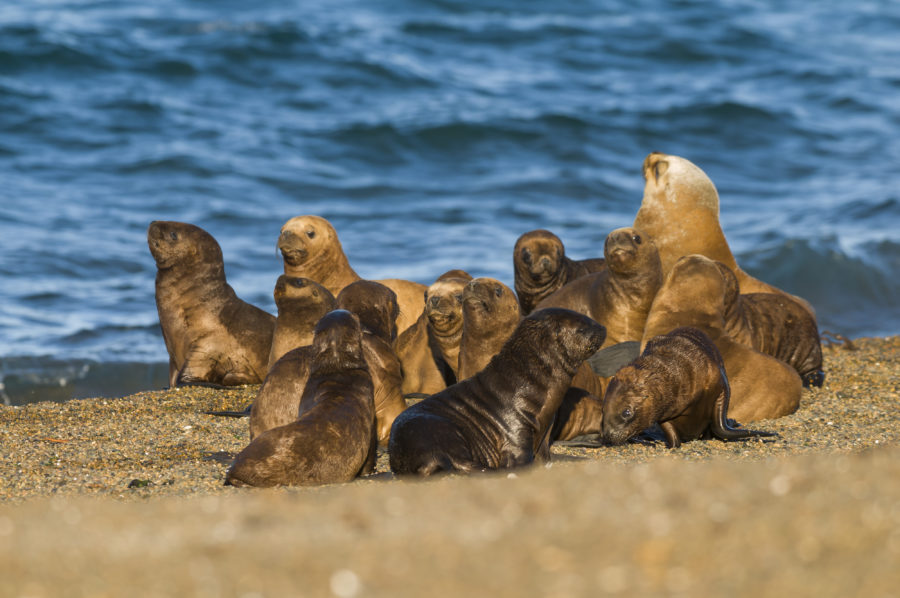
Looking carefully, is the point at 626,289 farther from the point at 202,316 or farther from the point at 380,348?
the point at 202,316

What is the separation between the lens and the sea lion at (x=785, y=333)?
8.74m

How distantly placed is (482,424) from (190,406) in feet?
9.47

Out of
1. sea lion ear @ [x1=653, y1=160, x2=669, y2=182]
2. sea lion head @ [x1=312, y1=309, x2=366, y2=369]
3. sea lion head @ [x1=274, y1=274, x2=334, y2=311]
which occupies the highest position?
sea lion ear @ [x1=653, y1=160, x2=669, y2=182]

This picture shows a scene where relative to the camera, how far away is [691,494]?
10.5 feet

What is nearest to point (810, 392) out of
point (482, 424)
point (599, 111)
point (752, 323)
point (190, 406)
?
point (752, 323)

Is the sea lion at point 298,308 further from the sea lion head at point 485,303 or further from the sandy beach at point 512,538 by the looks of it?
the sandy beach at point 512,538

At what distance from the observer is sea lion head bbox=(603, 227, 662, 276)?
8.43 metres

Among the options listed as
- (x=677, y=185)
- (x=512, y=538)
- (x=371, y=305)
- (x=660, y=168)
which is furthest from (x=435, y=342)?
(x=512, y=538)

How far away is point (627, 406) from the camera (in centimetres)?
653

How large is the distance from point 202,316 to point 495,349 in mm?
3089

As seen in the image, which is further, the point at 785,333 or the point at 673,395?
the point at 785,333

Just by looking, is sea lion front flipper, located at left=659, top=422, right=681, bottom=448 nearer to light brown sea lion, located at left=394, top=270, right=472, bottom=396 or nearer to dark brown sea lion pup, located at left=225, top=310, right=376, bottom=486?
light brown sea lion, located at left=394, top=270, right=472, bottom=396

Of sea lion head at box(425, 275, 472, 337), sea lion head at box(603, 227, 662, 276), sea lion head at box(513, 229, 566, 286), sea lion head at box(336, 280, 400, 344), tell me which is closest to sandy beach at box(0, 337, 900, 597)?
sea lion head at box(336, 280, 400, 344)

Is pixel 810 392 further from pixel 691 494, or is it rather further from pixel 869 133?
pixel 869 133
